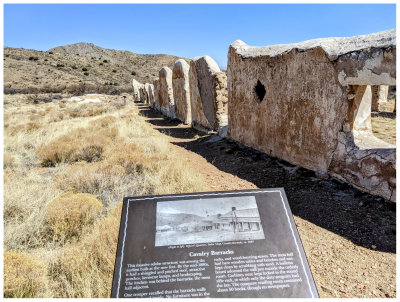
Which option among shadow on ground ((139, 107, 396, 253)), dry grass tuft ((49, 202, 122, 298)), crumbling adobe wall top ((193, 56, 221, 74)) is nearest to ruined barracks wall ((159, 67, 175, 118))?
crumbling adobe wall top ((193, 56, 221, 74))

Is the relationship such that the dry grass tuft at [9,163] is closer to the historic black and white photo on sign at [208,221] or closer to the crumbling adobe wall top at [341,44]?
the historic black and white photo on sign at [208,221]

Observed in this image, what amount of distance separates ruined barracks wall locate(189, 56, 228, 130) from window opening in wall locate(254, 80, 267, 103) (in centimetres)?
218

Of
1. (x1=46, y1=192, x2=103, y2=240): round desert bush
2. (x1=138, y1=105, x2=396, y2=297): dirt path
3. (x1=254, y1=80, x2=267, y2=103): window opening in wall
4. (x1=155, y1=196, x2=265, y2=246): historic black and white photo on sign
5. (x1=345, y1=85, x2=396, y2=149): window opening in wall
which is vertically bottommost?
(x1=138, y1=105, x2=396, y2=297): dirt path

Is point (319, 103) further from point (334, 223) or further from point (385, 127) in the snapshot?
point (385, 127)

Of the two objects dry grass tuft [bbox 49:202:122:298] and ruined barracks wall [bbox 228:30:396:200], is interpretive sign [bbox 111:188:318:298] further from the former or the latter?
ruined barracks wall [bbox 228:30:396:200]

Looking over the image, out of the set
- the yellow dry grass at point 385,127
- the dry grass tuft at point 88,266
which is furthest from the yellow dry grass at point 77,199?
the yellow dry grass at point 385,127

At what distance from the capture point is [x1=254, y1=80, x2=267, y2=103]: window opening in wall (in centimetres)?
612

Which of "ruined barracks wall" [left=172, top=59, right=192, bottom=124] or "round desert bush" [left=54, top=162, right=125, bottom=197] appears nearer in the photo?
"round desert bush" [left=54, top=162, right=125, bottom=197]

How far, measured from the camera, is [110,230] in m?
2.85

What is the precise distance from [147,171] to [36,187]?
173 centimetres

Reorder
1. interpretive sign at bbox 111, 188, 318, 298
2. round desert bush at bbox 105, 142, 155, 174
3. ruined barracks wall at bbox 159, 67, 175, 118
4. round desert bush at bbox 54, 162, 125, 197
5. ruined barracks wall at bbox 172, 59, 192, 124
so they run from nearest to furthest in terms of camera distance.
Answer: interpretive sign at bbox 111, 188, 318, 298 < round desert bush at bbox 54, 162, 125, 197 < round desert bush at bbox 105, 142, 155, 174 < ruined barracks wall at bbox 172, 59, 192, 124 < ruined barracks wall at bbox 159, 67, 175, 118

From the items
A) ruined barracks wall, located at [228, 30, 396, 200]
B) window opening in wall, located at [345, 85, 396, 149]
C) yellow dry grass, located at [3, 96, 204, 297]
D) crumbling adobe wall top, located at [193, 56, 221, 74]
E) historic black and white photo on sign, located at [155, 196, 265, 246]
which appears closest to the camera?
historic black and white photo on sign, located at [155, 196, 265, 246]

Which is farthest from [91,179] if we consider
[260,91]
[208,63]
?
[208,63]

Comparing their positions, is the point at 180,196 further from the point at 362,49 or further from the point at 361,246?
the point at 362,49
